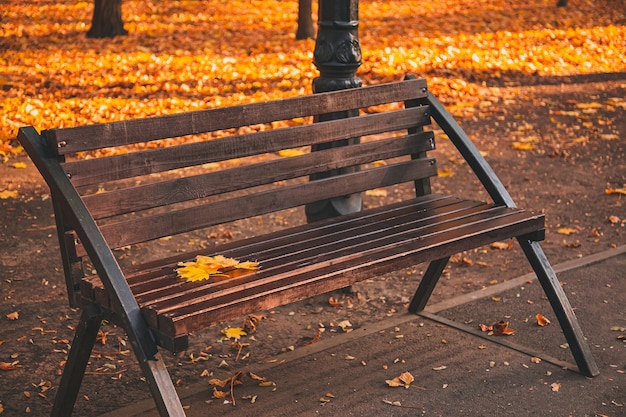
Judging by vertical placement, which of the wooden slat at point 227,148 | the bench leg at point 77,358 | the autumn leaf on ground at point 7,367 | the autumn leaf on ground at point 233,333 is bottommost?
the autumn leaf on ground at point 233,333

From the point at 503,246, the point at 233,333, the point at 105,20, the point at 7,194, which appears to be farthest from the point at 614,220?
the point at 105,20

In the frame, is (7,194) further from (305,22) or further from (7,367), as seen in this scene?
(305,22)

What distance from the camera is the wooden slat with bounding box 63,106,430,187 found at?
3.24 meters

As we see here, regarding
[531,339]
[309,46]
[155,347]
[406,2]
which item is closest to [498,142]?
[531,339]

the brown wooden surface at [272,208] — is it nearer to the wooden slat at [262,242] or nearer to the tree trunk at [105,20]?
the wooden slat at [262,242]

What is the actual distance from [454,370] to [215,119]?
1.53 metres

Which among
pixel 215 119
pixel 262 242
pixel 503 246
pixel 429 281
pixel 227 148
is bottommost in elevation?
pixel 503 246

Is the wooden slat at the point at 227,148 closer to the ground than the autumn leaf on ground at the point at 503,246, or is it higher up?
higher up

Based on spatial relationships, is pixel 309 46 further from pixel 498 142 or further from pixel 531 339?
pixel 531 339

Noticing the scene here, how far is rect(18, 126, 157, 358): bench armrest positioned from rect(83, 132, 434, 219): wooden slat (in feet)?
0.49

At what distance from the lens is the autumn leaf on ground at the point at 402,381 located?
12.4ft

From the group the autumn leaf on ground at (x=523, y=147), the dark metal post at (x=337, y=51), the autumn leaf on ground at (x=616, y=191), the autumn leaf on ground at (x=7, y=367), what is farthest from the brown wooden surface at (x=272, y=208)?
the autumn leaf on ground at (x=523, y=147)

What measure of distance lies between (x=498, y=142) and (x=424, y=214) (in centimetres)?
428

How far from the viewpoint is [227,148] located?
362 cm
